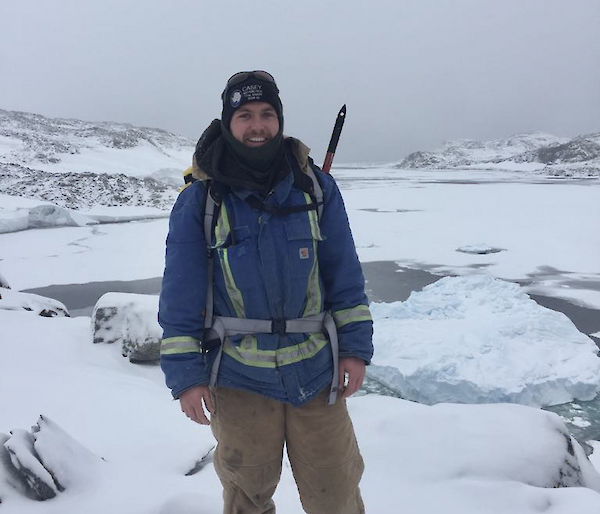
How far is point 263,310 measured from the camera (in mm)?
1483

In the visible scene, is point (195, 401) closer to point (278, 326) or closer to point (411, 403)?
point (278, 326)

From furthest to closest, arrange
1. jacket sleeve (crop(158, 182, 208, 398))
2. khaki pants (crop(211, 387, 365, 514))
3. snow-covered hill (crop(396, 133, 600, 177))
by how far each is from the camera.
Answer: snow-covered hill (crop(396, 133, 600, 177)) < khaki pants (crop(211, 387, 365, 514)) < jacket sleeve (crop(158, 182, 208, 398))

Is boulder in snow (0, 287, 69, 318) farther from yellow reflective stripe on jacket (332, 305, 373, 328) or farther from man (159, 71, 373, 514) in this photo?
yellow reflective stripe on jacket (332, 305, 373, 328)

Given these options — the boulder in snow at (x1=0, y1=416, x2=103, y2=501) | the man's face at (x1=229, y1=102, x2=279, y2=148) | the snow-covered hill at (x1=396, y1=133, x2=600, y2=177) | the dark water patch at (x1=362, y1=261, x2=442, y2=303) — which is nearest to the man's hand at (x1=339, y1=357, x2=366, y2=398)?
the man's face at (x1=229, y1=102, x2=279, y2=148)

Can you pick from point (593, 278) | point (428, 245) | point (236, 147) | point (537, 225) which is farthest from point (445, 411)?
point (537, 225)

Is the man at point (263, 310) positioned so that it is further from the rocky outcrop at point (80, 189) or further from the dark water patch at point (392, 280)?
the rocky outcrop at point (80, 189)

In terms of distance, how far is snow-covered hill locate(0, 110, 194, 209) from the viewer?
22.4 m

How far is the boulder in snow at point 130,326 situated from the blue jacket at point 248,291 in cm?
335

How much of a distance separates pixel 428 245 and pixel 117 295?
9144 millimetres

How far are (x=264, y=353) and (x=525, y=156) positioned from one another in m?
109

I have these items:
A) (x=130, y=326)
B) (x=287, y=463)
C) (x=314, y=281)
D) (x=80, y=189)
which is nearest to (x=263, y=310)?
(x=314, y=281)

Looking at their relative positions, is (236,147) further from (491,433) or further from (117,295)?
(117,295)

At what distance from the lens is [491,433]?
257 centimetres

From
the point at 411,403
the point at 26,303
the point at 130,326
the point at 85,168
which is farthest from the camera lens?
the point at 85,168
